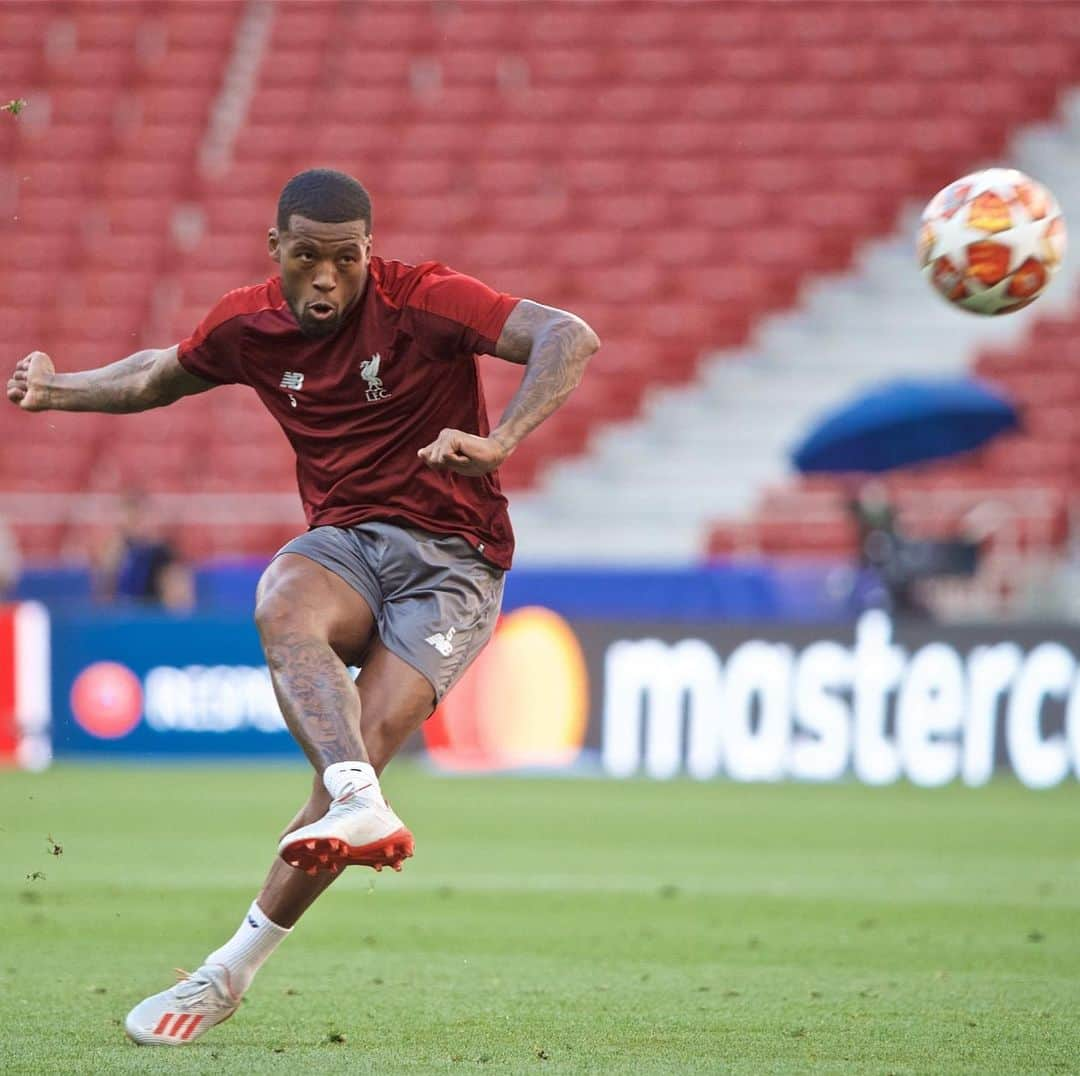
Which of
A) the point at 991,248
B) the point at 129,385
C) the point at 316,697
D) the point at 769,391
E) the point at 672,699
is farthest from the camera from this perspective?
the point at 769,391

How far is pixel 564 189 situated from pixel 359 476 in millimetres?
18024

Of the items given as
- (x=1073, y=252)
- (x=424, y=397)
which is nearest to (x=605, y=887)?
(x=424, y=397)

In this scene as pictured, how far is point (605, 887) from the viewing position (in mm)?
9766

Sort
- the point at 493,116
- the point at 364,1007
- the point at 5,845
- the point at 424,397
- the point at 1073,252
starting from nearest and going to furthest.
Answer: the point at 424,397, the point at 364,1007, the point at 5,845, the point at 1073,252, the point at 493,116

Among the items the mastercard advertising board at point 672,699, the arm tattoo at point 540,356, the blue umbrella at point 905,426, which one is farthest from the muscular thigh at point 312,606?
the blue umbrella at point 905,426

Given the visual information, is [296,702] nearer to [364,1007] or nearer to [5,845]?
[364,1007]

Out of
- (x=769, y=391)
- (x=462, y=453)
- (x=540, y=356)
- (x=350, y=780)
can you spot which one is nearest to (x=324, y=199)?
(x=540, y=356)

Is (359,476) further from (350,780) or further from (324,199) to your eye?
(350,780)

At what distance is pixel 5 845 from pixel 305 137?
1463cm

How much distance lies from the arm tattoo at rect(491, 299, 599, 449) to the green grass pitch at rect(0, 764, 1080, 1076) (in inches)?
61.1

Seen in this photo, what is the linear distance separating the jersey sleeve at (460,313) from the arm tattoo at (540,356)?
38 mm

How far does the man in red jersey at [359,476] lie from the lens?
5504mm

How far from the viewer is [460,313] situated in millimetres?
5664

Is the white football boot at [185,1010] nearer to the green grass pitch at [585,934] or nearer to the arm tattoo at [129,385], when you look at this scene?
the green grass pitch at [585,934]
